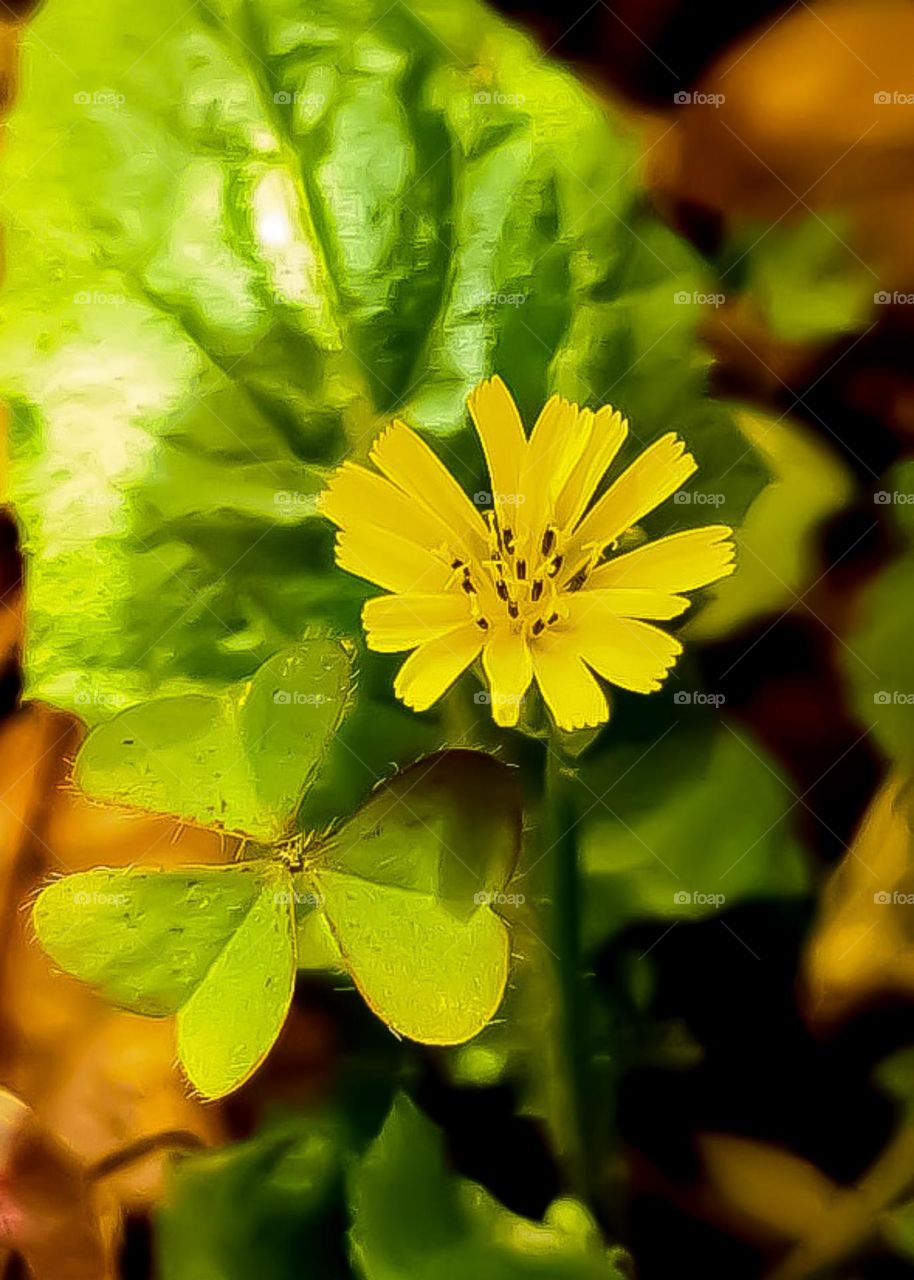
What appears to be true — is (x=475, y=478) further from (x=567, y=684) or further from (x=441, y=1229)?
(x=441, y=1229)

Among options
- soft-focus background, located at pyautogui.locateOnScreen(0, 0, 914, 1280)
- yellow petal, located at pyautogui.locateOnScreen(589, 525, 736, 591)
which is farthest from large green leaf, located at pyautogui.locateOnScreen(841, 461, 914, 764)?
yellow petal, located at pyautogui.locateOnScreen(589, 525, 736, 591)

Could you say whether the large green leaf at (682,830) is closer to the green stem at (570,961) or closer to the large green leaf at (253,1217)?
the green stem at (570,961)

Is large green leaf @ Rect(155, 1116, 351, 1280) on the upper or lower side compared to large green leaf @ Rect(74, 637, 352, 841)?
lower

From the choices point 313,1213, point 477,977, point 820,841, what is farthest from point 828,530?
point 313,1213

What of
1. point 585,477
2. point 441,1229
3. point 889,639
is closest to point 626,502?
point 585,477

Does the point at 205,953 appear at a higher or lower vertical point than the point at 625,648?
lower

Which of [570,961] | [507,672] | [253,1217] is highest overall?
[507,672]

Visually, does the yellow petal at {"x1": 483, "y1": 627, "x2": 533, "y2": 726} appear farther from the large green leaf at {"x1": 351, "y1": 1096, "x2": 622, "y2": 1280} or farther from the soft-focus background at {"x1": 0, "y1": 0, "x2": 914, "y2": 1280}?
the large green leaf at {"x1": 351, "y1": 1096, "x2": 622, "y2": 1280}
